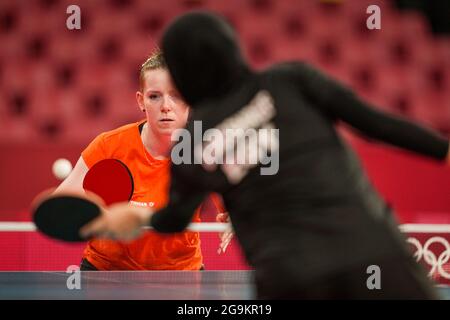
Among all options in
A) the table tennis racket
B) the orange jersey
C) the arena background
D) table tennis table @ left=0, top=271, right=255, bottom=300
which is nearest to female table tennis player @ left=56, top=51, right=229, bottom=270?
the orange jersey

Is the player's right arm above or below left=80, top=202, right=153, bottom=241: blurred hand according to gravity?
above

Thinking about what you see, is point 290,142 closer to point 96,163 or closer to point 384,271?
point 384,271

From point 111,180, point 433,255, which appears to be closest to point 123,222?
point 111,180

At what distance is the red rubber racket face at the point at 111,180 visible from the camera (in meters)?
2.54

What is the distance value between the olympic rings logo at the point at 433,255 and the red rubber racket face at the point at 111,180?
1.31 metres

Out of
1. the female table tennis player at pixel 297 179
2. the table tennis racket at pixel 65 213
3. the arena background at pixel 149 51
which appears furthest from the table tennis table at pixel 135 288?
the female table tennis player at pixel 297 179

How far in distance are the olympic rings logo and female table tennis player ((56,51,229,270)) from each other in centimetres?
106

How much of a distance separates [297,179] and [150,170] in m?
1.37

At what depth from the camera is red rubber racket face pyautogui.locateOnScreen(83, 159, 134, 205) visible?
2.54 m

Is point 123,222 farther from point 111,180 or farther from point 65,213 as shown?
point 111,180

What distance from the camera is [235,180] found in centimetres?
130

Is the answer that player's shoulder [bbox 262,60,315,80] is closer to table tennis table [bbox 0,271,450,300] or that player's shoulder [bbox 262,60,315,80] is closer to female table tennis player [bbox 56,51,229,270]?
female table tennis player [bbox 56,51,229,270]

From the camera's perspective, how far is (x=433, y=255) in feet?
10.7

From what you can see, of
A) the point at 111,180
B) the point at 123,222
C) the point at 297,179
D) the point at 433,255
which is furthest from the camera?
the point at 433,255
